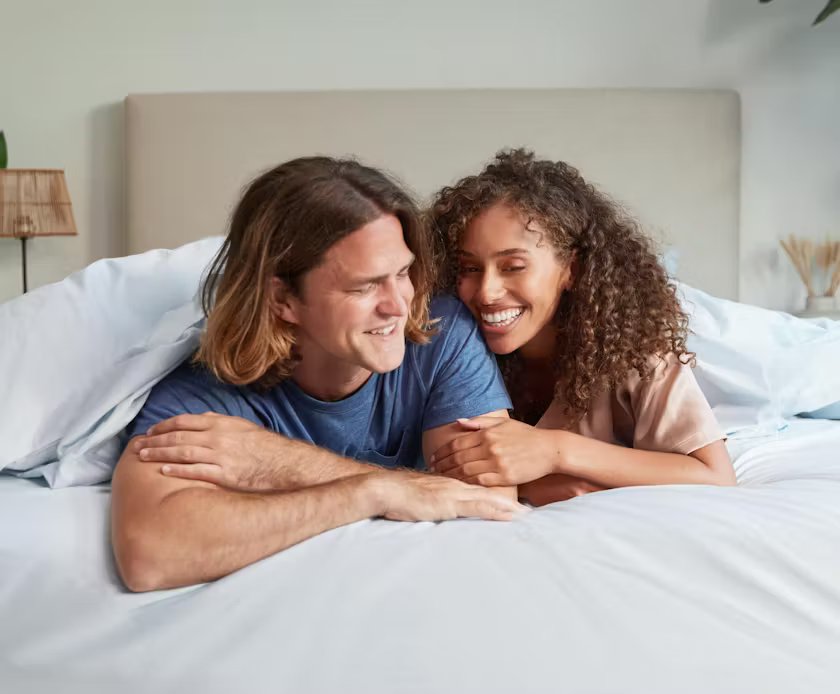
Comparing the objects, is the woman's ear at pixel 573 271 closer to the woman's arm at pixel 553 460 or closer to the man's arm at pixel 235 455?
the woman's arm at pixel 553 460

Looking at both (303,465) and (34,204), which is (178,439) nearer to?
(303,465)

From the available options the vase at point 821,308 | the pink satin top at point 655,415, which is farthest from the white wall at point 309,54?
the pink satin top at point 655,415

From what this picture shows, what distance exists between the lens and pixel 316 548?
115 cm

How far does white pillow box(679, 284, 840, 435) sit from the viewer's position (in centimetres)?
203

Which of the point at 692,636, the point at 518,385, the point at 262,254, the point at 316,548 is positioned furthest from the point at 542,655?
the point at 518,385

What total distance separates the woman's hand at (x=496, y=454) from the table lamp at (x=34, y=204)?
215 cm

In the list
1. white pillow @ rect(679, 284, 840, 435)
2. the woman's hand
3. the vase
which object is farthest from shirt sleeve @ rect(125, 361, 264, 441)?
the vase

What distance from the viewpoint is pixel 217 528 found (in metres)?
1.15

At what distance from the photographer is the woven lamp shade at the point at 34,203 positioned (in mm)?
3109

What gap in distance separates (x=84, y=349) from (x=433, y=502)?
73 cm

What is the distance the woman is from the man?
0.27 ft

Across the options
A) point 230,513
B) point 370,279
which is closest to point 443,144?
point 370,279

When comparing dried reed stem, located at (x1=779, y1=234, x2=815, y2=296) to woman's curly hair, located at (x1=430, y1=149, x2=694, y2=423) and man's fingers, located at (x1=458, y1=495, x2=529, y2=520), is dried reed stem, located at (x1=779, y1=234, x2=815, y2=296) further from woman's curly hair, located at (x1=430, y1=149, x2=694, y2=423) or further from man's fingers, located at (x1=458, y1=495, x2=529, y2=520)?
man's fingers, located at (x1=458, y1=495, x2=529, y2=520)

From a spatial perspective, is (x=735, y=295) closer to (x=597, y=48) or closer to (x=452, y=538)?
(x=597, y=48)
